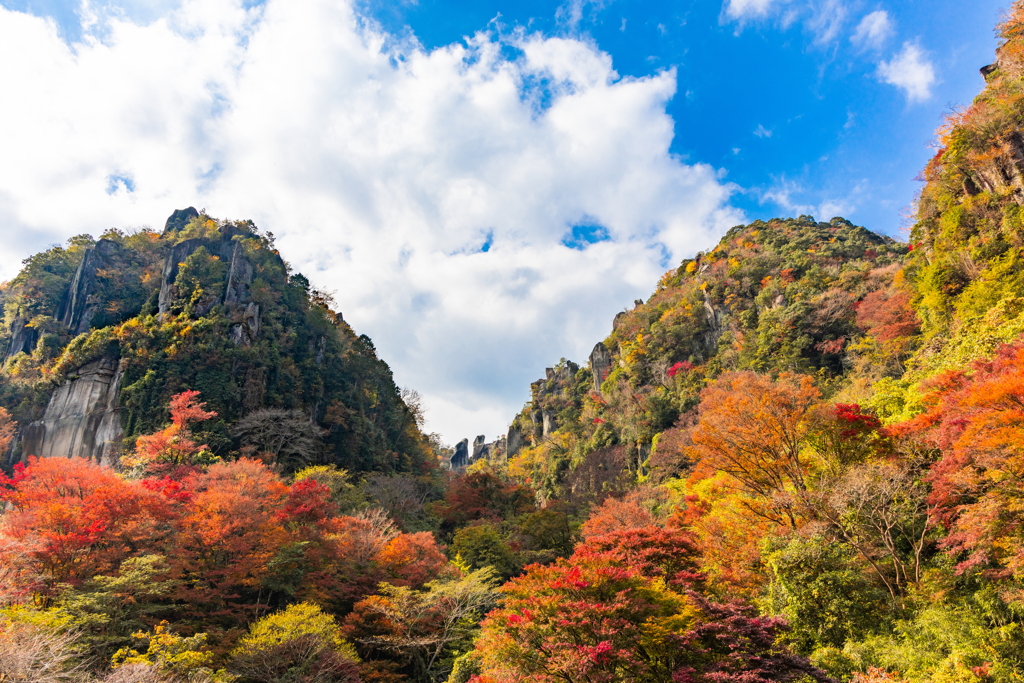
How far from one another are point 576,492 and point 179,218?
155 ft

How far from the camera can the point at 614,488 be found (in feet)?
116

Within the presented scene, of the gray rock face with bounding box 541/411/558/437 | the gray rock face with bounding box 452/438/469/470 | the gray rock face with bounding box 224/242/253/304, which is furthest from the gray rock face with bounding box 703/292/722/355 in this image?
the gray rock face with bounding box 452/438/469/470

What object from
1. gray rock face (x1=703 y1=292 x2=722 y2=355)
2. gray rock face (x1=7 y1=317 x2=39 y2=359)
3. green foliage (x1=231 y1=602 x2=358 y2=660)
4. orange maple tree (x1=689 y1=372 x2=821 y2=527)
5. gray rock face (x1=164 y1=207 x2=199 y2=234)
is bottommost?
green foliage (x1=231 y1=602 x2=358 y2=660)

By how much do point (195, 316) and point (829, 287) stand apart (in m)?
46.5

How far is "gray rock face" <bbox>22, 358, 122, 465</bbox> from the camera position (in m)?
28.3

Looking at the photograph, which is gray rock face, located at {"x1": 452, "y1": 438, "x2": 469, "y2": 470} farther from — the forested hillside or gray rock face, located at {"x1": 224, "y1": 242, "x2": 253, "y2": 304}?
gray rock face, located at {"x1": 224, "y1": 242, "x2": 253, "y2": 304}

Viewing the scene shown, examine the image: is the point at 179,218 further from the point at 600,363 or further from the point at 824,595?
the point at 824,595

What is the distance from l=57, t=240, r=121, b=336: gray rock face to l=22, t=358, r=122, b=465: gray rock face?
637 cm

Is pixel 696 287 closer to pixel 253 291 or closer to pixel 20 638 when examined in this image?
pixel 253 291

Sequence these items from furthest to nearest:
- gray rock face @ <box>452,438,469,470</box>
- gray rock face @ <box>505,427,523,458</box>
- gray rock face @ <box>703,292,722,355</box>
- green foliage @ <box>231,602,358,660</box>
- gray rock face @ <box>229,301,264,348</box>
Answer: gray rock face @ <box>452,438,469,470</box>
gray rock face @ <box>505,427,523,458</box>
gray rock face @ <box>703,292,722,355</box>
gray rock face @ <box>229,301,264,348</box>
green foliage @ <box>231,602,358,660</box>

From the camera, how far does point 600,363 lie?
51.2 m

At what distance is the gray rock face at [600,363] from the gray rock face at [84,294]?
44.9 m

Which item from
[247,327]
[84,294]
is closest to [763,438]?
[247,327]

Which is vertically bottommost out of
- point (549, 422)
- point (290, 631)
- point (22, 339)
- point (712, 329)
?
point (290, 631)
